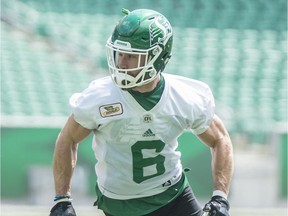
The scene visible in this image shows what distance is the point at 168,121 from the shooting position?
389cm

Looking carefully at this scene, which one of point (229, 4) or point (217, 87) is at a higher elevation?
point (229, 4)

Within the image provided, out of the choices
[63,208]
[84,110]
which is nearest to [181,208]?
[63,208]

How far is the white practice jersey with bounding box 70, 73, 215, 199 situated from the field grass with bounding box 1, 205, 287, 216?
10.4 ft

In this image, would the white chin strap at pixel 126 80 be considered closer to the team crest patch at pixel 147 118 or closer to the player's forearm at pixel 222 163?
the team crest patch at pixel 147 118

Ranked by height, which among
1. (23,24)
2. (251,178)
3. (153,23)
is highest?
(153,23)

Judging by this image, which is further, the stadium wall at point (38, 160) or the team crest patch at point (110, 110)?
the stadium wall at point (38, 160)

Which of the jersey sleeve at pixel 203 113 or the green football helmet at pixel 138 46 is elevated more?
the green football helmet at pixel 138 46

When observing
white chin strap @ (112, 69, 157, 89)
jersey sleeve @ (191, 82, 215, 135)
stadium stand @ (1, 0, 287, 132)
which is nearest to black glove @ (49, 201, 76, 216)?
white chin strap @ (112, 69, 157, 89)

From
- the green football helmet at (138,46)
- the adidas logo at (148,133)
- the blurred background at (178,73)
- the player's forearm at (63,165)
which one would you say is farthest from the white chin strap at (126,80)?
the blurred background at (178,73)

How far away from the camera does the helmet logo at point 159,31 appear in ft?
12.7

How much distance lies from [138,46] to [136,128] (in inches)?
16.0

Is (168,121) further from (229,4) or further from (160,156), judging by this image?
(229,4)

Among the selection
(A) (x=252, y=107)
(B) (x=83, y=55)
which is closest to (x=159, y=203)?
(A) (x=252, y=107)

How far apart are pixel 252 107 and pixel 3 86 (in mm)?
3256
